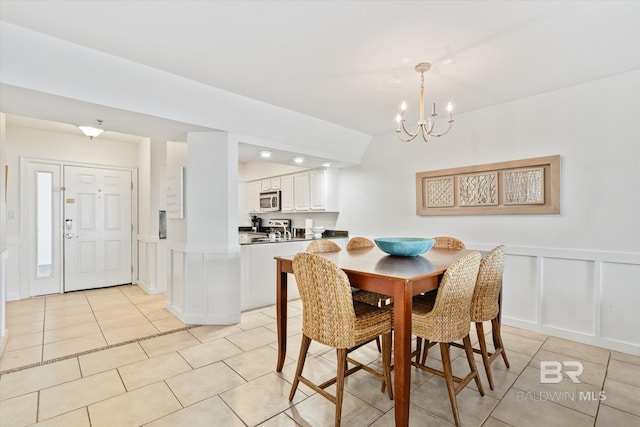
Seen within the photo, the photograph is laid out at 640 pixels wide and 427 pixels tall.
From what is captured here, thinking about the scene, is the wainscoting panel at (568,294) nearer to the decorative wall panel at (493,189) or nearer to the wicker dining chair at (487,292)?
the decorative wall panel at (493,189)

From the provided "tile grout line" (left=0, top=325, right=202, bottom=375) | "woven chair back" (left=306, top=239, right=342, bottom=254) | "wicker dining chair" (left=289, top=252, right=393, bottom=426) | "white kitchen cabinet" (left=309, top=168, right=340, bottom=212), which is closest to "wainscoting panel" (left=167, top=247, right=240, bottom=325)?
"tile grout line" (left=0, top=325, right=202, bottom=375)

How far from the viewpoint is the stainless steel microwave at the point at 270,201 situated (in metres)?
5.84

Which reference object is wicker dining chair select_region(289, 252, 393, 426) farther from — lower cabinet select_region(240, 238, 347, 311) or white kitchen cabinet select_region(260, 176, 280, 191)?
white kitchen cabinet select_region(260, 176, 280, 191)

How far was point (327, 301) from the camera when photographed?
1.74 m

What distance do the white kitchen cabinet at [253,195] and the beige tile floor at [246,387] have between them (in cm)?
360

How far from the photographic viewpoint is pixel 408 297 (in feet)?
5.24

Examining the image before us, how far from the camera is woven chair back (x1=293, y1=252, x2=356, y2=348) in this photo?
5.54ft

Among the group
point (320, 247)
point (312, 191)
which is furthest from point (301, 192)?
point (320, 247)

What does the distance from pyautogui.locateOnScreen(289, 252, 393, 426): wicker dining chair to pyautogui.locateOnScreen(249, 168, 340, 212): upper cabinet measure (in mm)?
3194

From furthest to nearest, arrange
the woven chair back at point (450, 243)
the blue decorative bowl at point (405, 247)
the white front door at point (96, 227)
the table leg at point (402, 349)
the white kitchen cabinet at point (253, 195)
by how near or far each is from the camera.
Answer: the white kitchen cabinet at point (253, 195)
the white front door at point (96, 227)
the woven chair back at point (450, 243)
the blue decorative bowl at point (405, 247)
the table leg at point (402, 349)

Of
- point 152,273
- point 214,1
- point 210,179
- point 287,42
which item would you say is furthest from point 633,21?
point 152,273

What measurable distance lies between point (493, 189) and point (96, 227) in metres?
5.81

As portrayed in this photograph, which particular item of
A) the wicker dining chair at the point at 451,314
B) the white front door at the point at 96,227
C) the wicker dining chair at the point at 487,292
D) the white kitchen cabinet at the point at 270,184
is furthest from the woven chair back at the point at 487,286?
the white front door at the point at 96,227

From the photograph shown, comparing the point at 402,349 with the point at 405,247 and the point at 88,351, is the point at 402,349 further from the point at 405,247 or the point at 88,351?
the point at 88,351
